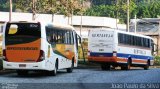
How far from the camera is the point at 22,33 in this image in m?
26.4

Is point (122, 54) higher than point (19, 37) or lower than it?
A: lower

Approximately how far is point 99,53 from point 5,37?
12904 millimetres

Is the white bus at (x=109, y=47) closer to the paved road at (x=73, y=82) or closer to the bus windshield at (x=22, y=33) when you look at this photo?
the paved road at (x=73, y=82)

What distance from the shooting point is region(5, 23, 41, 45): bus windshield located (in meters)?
26.3

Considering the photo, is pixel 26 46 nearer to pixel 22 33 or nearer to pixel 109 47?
pixel 22 33

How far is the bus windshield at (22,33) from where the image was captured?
86.2ft

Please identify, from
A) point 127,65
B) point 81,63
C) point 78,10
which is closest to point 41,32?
point 127,65

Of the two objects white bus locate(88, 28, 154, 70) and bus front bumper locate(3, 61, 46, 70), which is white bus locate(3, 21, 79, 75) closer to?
bus front bumper locate(3, 61, 46, 70)

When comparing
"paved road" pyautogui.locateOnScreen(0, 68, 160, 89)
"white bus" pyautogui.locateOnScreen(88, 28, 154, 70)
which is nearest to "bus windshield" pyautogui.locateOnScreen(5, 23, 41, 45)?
"paved road" pyautogui.locateOnScreen(0, 68, 160, 89)

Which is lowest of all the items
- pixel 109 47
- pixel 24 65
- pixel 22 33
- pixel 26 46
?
pixel 109 47

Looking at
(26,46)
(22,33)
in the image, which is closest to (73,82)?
(26,46)

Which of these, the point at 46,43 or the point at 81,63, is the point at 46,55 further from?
the point at 81,63

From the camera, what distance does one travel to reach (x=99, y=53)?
38.3 m

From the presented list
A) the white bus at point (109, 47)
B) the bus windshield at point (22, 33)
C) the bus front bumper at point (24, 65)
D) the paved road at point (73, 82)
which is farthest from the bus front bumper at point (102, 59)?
the bus windshield at point (22, 33)
